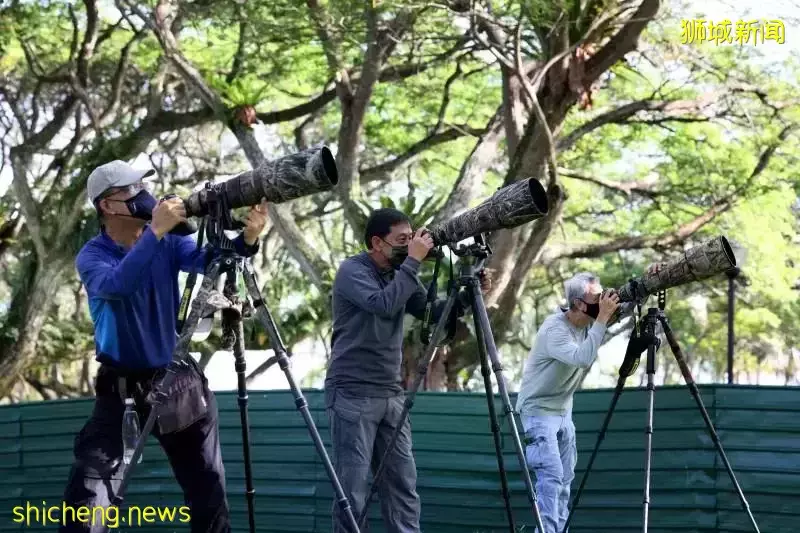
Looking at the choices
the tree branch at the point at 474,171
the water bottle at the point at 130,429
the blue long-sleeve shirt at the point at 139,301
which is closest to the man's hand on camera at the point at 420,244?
the blue long-sleeve shirt at the point at 139,301

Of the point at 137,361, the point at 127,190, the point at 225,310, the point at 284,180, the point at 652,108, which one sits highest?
the point at 652,108

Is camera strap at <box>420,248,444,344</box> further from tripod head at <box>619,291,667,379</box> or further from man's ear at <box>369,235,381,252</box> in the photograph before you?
tripod head at <box>619,291,667,379</box>

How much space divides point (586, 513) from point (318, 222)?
13.9m

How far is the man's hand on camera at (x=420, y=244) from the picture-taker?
16.3 feet

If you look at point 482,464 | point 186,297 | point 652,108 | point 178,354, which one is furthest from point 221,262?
point 652,108

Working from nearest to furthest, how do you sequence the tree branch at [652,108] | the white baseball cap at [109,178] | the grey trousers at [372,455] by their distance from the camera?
the white baseball cap at [109,178]
the grey trousers at [372,455]
the tree branch at [652,108]

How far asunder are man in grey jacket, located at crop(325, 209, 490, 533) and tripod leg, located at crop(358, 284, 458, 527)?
0.09 meters

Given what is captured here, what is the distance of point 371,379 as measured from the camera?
5262 mm

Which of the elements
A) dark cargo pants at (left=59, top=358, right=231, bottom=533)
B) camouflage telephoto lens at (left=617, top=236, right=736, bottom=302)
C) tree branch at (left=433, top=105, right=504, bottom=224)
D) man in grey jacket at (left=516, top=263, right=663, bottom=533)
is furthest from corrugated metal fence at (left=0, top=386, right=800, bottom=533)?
tree branch at (left=433, top=105, right=504, bottom=224)

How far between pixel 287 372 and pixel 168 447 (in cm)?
65

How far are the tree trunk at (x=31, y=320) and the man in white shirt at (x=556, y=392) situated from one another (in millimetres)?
Result: 12048

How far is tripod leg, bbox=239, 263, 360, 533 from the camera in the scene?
4223mm

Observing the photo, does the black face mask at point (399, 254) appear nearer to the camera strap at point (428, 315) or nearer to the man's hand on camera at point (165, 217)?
the camera strap at point (428, 315)

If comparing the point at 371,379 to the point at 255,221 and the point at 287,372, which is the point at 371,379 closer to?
the point at 287,372
